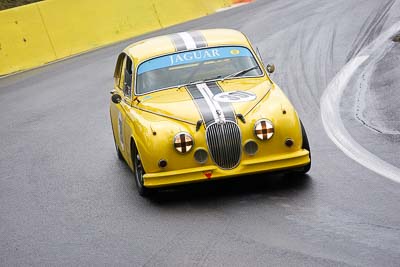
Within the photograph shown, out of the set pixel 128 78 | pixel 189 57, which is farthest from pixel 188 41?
pixel 128 78

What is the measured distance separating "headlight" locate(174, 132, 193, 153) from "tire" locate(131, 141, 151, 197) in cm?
58

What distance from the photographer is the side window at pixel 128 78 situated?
10.6 metres

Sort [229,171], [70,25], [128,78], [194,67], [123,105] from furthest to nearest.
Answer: [70,25], [128,78], [123,105], [194,67], [229,171]

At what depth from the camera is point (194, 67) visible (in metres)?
10.4

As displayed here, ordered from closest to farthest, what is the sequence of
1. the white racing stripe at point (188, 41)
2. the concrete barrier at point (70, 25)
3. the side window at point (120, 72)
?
the white racing stripe at point (188, 41), the side window at point (120, 72), the concrete barrier at point (70, 25)

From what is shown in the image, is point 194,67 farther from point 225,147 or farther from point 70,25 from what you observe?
point 70,25

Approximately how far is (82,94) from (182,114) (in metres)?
8.72

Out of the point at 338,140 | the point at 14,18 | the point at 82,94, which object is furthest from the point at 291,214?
the point at 14,18

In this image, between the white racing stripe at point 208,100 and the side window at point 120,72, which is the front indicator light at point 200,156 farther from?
the side window at point 120,72

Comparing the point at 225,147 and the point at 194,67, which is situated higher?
the point at 194,67

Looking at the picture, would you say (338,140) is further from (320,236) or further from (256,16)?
(256,16)

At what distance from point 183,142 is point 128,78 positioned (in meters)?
2.17

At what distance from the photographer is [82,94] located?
17703 mm

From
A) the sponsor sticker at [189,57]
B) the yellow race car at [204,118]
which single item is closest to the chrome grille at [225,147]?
the yellow race car at [204,118]
